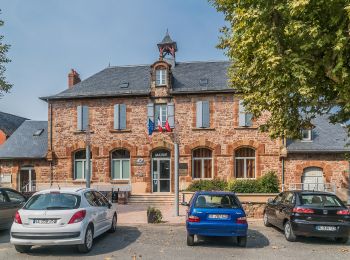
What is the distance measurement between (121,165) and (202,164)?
551cm

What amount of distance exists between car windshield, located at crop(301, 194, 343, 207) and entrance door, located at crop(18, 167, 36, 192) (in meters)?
19.3

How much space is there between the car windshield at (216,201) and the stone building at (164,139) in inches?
469

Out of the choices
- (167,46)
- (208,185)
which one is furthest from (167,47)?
(208,185)

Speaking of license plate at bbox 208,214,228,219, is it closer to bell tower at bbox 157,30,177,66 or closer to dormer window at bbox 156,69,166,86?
dormer window at bbox 156,69,166,86

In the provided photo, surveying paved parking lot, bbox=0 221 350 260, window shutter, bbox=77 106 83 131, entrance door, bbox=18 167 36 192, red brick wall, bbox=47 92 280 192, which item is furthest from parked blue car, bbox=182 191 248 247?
entrance door, bbox=18 167 36 192

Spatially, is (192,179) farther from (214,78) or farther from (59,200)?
(59,200)

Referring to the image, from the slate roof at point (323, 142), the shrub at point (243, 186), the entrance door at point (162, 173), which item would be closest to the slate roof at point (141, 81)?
the entrance door at point (162, 173)

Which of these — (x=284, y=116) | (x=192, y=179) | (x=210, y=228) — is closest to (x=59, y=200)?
(x=210, y=228)

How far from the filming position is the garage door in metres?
21.1

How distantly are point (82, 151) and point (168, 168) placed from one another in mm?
6163

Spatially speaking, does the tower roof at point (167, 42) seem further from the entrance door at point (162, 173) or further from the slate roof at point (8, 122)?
the slate roof at point (8, 122)

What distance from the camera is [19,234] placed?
7719 mm

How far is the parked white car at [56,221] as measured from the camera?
7.64 meters

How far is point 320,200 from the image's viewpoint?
968cm
